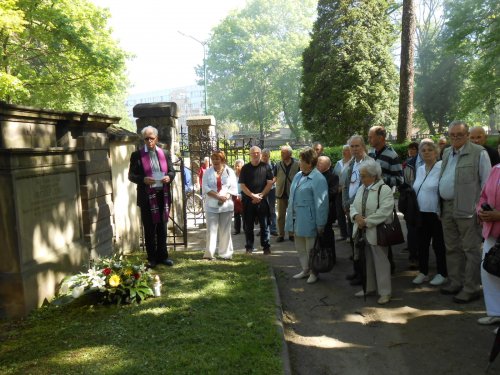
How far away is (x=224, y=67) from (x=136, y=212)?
148 feet

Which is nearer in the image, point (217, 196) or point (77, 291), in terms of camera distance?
point (77, 291)

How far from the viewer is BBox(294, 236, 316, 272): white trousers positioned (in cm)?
618

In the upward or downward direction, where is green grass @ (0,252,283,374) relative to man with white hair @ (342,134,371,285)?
downward

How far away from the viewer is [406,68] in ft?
46.5

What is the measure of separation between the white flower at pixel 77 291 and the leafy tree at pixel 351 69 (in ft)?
68.1

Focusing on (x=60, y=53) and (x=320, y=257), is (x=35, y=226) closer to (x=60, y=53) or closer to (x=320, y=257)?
(x=320, y=257)

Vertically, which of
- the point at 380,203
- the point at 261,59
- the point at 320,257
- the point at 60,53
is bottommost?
the point at 320,257

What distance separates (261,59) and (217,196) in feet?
138

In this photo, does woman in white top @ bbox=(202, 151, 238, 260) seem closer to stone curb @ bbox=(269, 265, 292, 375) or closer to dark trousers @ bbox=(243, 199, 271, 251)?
dark trousers @ bbox=(243, 199, 271, 251)

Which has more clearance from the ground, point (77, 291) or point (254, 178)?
point (254, 178)

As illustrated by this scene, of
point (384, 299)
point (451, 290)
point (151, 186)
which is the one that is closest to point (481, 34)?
point (451, 290)

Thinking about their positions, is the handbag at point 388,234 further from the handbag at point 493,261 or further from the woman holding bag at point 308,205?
the handbag at point 493,261

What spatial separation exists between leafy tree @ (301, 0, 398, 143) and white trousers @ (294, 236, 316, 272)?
18344mm

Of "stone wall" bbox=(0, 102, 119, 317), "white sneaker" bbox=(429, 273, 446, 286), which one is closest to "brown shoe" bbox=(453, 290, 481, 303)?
"white sneaker" bbox=(429, 273, 446, 286)
